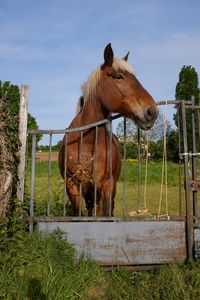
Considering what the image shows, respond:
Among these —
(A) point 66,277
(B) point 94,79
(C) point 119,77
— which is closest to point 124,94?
(C) point 119,77

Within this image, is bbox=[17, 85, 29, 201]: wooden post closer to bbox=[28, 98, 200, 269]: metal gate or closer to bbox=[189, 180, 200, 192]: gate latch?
bbox=[28, 98, 200, 269]: metal gate

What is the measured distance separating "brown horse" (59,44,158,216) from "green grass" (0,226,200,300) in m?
0.82

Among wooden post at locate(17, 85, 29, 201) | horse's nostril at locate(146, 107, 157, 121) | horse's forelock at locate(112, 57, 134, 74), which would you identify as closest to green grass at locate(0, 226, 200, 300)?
wooden post at locate(17, 85, 29, 201)

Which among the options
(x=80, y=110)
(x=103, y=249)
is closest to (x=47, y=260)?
(x=103, y=249)

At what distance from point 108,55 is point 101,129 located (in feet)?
3.17

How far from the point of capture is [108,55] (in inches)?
183

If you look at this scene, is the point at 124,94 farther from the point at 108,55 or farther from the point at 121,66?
the point at 108,55

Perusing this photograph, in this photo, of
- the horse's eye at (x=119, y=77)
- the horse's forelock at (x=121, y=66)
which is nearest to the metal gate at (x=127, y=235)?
the horse's eye at (x=119, y=77)

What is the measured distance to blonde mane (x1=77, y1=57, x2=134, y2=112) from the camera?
4621 mm

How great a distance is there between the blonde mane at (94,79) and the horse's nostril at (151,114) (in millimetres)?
709

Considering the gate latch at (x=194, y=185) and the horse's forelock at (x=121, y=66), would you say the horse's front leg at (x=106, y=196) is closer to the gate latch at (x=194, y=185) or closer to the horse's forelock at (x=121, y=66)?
the gate latch at (x=194, y=185)

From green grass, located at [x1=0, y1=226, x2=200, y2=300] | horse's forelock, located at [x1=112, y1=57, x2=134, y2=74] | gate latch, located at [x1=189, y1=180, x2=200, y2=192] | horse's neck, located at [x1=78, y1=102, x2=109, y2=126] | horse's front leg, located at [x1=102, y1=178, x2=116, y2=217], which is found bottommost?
green grass, located at [x1=0, y1=226, x2=200, y2=300]

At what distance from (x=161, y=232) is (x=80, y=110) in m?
2.20

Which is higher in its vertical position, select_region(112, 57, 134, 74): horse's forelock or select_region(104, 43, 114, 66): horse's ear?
select_region(104, 43, 114, 66): horse's ear
